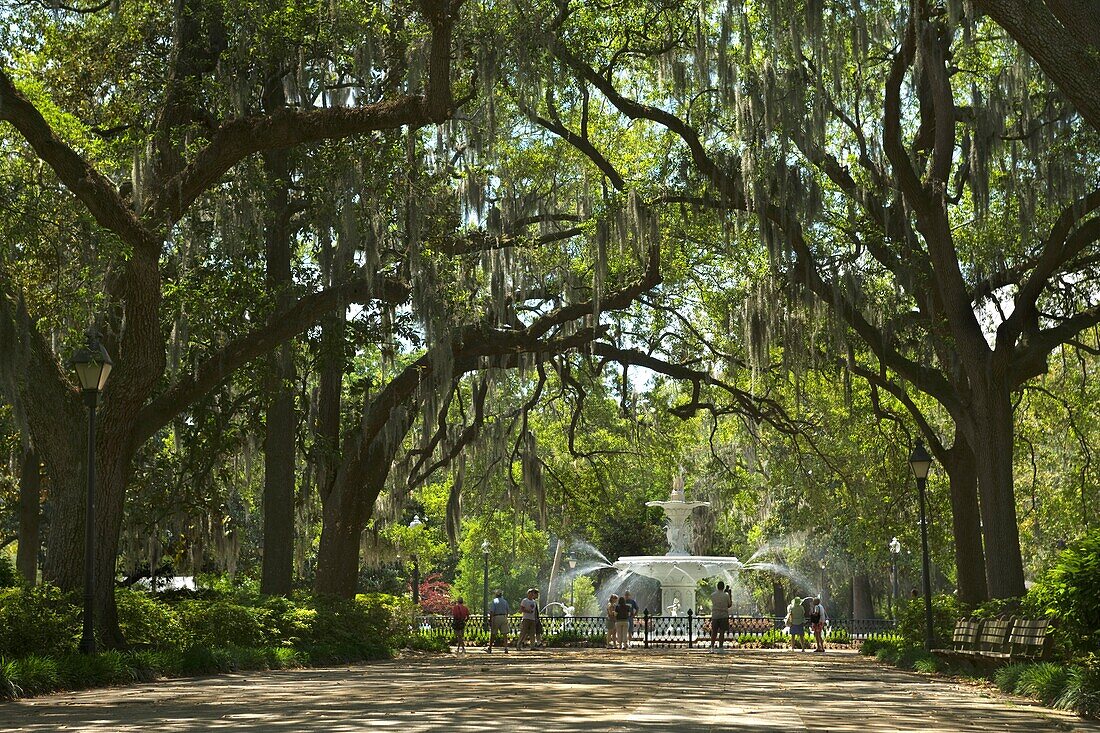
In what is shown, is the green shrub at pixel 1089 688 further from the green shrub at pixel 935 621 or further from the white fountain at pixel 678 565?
→ the white fountain at pixel 678 565

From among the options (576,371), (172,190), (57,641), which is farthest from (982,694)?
(576,371)

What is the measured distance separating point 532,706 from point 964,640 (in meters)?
9.25

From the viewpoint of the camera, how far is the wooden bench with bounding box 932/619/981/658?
15.4 m

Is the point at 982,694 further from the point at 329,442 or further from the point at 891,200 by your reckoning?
the point at 329,442

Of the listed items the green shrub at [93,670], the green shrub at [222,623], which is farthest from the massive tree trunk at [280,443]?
the green shrub at [93,670]

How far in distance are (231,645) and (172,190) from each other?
6.12 meters

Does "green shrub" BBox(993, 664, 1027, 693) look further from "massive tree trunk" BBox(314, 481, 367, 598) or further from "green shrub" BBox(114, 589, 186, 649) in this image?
"massive tree trunk" BBox(314, 481, 367, 598)

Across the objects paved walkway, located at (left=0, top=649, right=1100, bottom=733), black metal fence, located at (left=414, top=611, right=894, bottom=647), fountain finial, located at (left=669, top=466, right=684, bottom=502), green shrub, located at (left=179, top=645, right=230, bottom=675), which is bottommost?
black metal fence, located at (left=414, top=611, right=894, bottom=647)

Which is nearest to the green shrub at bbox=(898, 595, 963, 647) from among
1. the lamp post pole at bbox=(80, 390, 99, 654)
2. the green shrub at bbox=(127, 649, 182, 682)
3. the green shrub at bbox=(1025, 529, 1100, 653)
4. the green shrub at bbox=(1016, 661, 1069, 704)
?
the green shrub at bbox=(1016, 661, 1069, 704)

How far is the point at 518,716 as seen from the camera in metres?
8.13

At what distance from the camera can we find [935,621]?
20.5m

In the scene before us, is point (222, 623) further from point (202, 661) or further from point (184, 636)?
point (202, 661)

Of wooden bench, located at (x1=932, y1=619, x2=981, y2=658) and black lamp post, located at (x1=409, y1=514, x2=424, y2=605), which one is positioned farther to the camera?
black lamp post, located at (x1=409, y1=514, x2=424, y2=605)

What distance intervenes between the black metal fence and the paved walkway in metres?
→ 18.1
